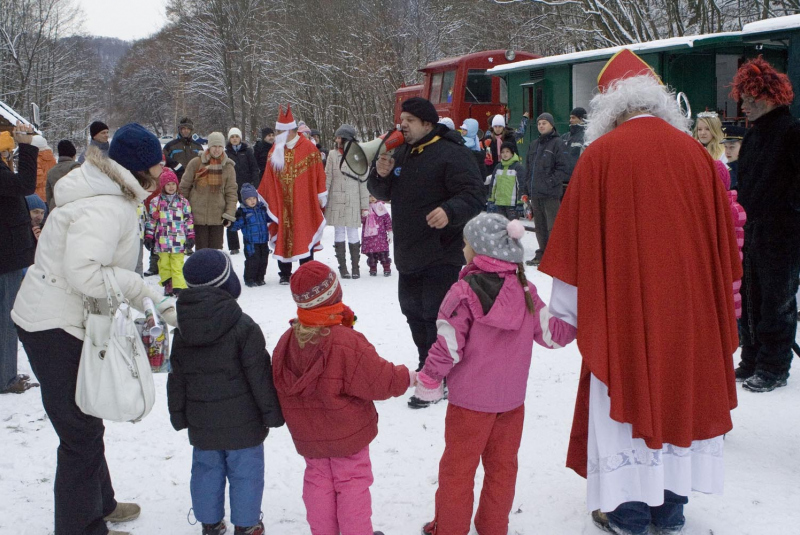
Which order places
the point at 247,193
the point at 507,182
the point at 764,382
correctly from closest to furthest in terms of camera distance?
1. the point at 764,382
2. the point at 247,193
3. the point at 507,182

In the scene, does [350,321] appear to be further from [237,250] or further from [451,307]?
[237,250]

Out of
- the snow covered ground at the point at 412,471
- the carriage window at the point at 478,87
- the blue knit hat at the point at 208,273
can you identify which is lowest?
the snow covered ground at the point at 412,471

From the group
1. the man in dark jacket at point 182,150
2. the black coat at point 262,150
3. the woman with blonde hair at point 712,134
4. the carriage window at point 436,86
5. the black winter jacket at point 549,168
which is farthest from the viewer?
the carriage window at point 436,86

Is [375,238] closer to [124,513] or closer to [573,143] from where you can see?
[573,143]

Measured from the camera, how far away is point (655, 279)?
2707 mm

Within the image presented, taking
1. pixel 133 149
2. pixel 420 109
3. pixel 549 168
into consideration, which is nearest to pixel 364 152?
pixel 420 109

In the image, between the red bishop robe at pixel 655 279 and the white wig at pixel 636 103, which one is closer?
the red bishop robe at pixel 655 279

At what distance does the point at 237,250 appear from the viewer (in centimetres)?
1083

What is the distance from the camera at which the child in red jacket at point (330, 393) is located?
108 inches

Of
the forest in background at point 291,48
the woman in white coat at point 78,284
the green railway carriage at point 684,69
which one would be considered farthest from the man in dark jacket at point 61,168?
the forest in background at point 291,48

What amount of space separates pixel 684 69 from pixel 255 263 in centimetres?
732

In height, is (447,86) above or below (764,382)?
above

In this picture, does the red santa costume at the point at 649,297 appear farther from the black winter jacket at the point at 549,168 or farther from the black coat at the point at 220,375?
the black winter jacket at the point at 549,168

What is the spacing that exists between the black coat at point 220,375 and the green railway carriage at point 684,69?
8.34 m
